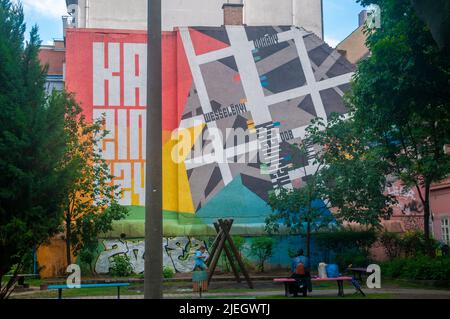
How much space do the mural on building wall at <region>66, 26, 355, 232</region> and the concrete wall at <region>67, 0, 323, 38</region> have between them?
5.12 metres

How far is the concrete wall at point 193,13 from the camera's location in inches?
1497

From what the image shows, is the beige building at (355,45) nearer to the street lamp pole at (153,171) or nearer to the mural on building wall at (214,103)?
the mural on building wall at (214,103)

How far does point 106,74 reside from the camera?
33.0 metres

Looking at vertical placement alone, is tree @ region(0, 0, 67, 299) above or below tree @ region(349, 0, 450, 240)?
below

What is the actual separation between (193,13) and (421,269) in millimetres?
23138

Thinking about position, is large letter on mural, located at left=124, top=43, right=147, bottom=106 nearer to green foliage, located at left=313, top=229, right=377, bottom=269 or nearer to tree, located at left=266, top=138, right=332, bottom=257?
tree, located at left=266, top=138, right=332, bottom=257

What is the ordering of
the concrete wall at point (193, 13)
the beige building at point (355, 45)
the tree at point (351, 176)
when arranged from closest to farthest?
the tree at point (351, 176)
the concrete wall at point (193, 13)
the beige building at point (355, 45)

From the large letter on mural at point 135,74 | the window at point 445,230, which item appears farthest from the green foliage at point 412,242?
the large letter on mural at point 135,74

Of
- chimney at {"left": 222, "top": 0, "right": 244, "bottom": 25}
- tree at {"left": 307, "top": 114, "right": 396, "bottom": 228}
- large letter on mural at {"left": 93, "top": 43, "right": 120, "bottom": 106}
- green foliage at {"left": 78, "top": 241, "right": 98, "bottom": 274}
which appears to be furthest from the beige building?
green foliage at {"left": 78, "top": 241, "right": 98, "bottom": 274}

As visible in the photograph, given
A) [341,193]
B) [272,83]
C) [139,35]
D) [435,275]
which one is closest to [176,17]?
[139,35]

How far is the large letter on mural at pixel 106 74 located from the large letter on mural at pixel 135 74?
485 millimetres

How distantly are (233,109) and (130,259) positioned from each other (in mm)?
9804

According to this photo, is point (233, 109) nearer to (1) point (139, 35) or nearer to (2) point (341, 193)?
(1) point (139, 35)

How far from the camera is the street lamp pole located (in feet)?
30.2
